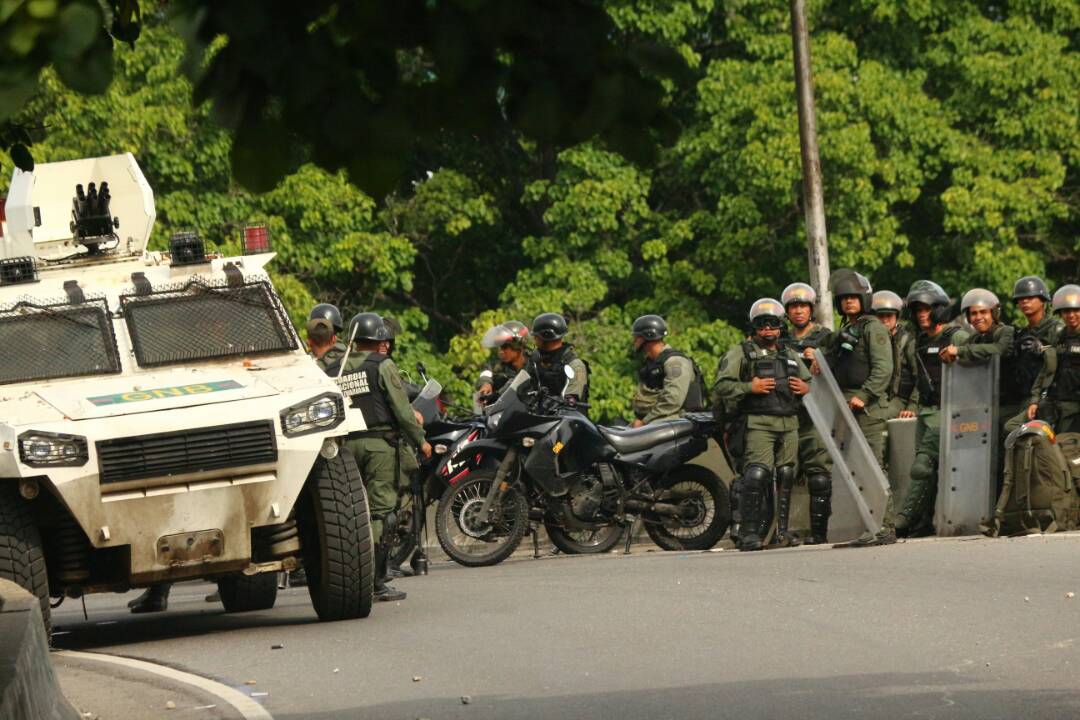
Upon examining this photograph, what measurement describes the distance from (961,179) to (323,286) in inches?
372

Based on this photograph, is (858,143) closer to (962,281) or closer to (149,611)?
(962,281)

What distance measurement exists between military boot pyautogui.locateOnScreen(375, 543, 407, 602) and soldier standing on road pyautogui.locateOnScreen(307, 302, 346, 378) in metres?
1.59

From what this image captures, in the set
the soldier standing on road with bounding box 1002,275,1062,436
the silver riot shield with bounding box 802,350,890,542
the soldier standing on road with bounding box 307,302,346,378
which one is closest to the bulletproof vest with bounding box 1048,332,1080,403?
the soldier standing on road with bounding box 1002,275,1062,436

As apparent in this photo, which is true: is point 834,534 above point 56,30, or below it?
below

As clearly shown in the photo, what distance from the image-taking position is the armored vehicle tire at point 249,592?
13336 mm

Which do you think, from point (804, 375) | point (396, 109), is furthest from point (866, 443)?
point (396, 109)

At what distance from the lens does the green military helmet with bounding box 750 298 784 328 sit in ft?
50.7

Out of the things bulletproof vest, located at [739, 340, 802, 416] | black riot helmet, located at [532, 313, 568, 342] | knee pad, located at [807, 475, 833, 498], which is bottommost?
knee pad, located at [807, 475, 833, 498]

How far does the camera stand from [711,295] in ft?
106

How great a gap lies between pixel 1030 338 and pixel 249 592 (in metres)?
5.77

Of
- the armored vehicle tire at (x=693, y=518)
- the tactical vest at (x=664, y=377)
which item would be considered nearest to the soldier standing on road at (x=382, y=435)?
the armored vehicle tire at (x=693, y=518)

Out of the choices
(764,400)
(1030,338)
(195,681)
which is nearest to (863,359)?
(764,400)

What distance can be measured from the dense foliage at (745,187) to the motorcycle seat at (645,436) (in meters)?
12.2

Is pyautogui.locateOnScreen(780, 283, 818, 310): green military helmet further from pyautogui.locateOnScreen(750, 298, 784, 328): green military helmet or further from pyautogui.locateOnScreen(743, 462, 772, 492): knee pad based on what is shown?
pyautogui.locateOnScreen(743, 462, 772, 492): knee pad
